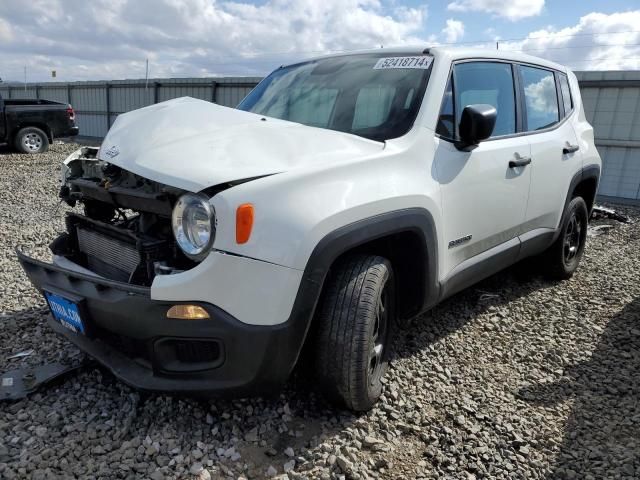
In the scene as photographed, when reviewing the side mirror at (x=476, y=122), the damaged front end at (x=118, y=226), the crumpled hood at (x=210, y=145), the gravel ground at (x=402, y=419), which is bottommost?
the gravel ground at (x=402, y=419)

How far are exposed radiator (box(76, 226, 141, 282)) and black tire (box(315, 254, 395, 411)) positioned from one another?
914 mm

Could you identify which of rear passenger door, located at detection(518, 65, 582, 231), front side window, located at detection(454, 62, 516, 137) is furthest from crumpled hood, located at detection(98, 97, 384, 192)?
rear passenger door, located at detection(518, 65, 582, 231)

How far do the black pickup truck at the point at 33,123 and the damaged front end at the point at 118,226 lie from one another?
37.3 feet

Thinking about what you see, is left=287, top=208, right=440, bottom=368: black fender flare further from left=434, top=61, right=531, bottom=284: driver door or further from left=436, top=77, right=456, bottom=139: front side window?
left=436, top=77, right=456, bottom=139: front side window

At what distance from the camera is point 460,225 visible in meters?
2.95

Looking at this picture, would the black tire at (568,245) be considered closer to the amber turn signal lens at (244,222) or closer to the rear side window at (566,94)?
the rear side window at (566,94)

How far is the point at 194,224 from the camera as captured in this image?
209 cm

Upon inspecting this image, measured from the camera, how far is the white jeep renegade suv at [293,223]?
6.77ft

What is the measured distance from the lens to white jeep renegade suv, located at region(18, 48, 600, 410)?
6.77 ft

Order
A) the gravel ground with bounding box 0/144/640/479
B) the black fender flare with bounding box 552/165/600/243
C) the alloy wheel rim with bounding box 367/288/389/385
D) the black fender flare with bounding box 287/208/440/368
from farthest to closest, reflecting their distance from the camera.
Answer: the black fender flare with bounding box 552/165/600/243 < the alloy wheel rim with bounding box 367/288/389/385 < the gravel ground with bounding box 0/144/640/479 < the black fender flare with bounding box 287/208/440/368

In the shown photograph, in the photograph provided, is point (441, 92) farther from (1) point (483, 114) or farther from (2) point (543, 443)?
(2) point (543, 443)

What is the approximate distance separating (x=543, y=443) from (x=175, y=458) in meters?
1.71

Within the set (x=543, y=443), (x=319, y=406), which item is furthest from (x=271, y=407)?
(x=543, y=443)

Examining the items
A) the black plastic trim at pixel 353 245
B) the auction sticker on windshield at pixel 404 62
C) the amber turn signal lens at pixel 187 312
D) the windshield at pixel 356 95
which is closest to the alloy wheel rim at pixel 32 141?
the windshield at pixel 356 95
